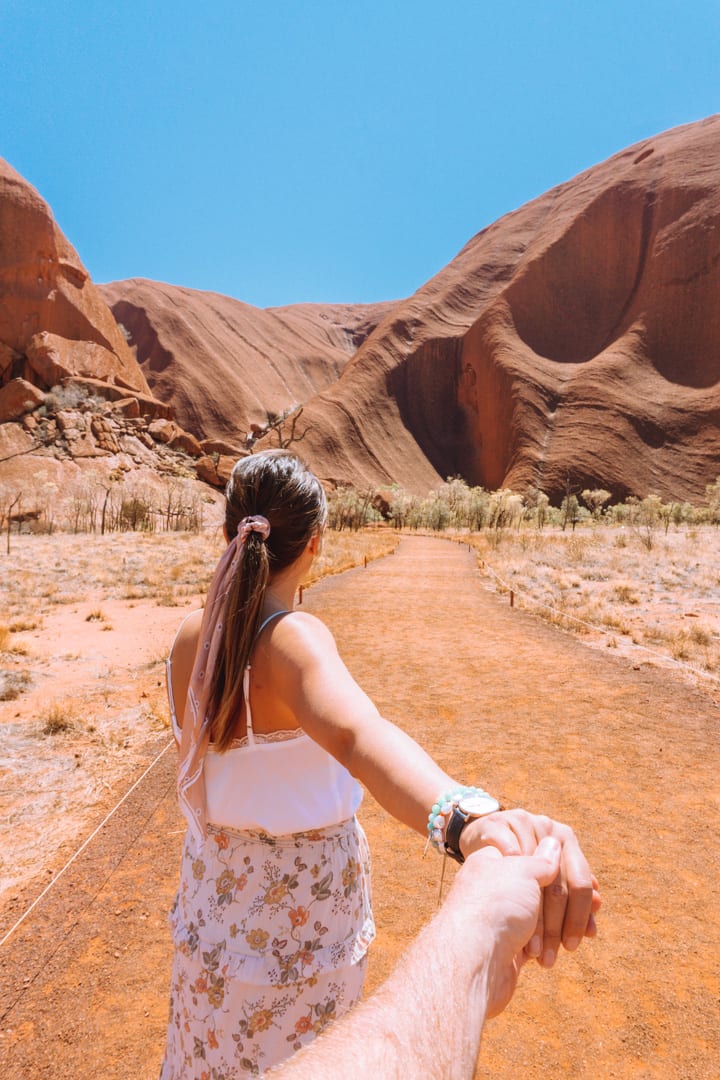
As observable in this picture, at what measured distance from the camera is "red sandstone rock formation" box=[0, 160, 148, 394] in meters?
37.0

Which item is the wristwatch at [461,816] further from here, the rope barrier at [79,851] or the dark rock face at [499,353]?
the dark rock face at [499,353]

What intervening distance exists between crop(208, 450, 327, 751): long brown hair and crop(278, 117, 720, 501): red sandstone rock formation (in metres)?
45.9

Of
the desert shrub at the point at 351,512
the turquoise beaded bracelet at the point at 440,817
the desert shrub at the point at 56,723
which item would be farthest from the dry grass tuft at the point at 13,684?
the desert shrub at the point at 351,512

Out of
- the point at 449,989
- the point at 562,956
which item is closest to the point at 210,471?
the point at 562,956

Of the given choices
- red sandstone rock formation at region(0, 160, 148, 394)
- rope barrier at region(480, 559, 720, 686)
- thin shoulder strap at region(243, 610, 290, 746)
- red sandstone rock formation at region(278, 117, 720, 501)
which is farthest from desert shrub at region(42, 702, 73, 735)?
red sandstone rock formation at region(278, 117, 720, 501)

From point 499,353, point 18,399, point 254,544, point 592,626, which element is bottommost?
point 592,626

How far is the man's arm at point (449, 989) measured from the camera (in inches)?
23.6

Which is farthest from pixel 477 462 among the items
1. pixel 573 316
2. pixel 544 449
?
pixel 573 316

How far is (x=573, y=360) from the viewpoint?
51875mm

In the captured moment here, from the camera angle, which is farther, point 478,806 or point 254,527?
point 254,527

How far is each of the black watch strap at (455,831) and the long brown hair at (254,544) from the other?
46 centimetres

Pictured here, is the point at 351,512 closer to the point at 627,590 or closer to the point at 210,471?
the point at 210,471

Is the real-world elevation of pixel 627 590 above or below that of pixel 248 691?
below

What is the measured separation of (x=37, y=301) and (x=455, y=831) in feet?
147
